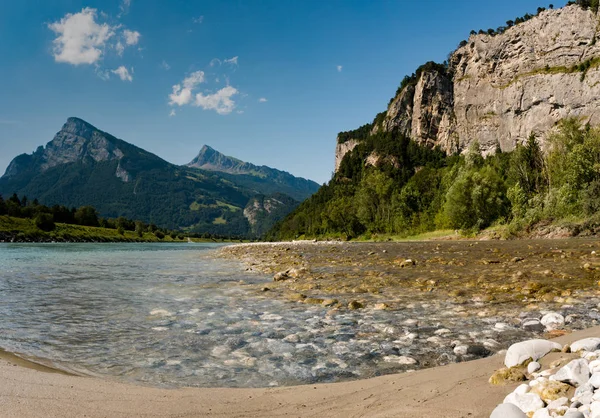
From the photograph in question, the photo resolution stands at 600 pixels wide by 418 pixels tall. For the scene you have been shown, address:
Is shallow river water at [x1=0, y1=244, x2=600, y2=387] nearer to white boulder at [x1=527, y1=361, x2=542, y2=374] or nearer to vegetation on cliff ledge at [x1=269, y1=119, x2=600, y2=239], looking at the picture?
white boulder at [x1=527, y1=361, x2=542, y2=374]

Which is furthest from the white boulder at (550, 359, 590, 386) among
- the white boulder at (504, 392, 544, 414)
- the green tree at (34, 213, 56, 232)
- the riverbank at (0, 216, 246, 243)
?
the green tree at (34, 213, 56, 232)

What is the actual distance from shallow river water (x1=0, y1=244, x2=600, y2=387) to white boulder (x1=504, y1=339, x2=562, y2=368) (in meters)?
1.22

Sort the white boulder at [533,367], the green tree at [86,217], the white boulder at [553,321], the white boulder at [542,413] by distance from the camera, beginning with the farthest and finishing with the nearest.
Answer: the green tree at [86,217] → the white boulder at [553,321] → the white boulder at [533,367] → the white boulder at [542,413]

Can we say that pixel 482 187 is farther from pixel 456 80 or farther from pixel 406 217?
pixel 456 80

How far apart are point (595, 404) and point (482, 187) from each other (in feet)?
272

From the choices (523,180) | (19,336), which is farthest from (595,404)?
(523,180)

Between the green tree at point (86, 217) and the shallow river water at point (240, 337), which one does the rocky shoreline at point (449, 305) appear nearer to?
the shallow river water at point (240, 337)

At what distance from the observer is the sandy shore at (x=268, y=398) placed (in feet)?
13.8

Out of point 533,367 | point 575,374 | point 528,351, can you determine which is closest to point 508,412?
point 575,374

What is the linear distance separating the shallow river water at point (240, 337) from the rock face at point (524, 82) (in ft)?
489

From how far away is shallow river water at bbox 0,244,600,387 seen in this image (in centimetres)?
601

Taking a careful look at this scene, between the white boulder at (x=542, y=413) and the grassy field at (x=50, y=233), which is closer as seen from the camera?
the white boulder at (x=542, y=413)

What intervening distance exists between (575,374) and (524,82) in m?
182

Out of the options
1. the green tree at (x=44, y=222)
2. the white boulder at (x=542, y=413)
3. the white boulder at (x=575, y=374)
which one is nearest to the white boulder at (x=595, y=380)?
the white boulder at (x=575, y=374)
